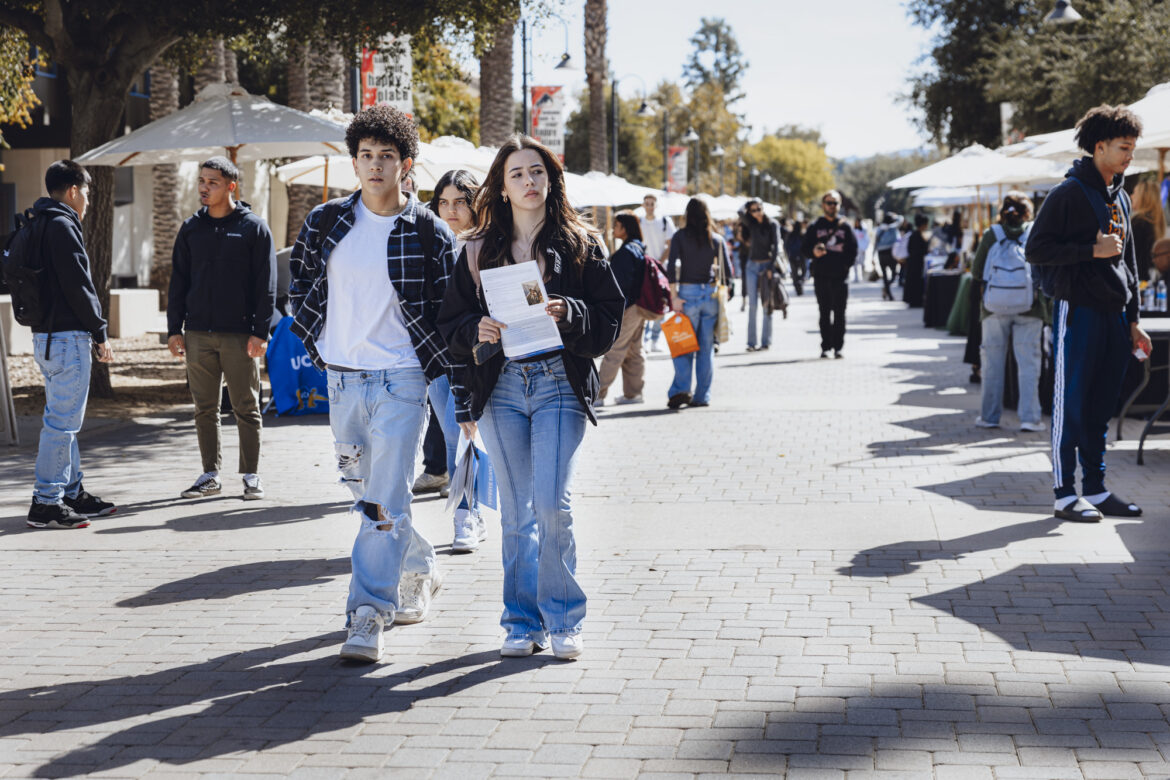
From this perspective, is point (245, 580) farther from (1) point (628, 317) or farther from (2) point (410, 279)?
(1) point (628, 317)

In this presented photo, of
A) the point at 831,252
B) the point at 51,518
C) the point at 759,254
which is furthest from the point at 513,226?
the point at 759,254

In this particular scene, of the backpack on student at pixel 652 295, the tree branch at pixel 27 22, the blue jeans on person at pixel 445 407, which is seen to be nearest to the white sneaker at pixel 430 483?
the blue jeans on person at pixel 445 407

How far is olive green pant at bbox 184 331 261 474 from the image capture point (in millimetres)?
8344

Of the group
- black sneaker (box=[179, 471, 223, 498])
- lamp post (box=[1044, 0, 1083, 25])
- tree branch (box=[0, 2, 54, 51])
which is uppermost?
lamp post (box=[1044, 0, 1083, 25])

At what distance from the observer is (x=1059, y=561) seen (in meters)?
6.50

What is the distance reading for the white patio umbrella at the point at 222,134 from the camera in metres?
12.0

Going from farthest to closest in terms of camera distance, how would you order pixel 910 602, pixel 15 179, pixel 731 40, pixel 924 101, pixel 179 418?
pixel 731 40
pixel 924 101
pixel 15 179
pixel 179 418
pixel 910 602

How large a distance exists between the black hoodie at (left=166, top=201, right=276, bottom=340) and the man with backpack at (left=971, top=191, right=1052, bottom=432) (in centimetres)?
535

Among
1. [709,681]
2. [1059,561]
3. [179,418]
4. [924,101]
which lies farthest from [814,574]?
[924,101]

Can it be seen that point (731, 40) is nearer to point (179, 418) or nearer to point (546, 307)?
point (179, 418)

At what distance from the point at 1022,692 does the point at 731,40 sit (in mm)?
107538

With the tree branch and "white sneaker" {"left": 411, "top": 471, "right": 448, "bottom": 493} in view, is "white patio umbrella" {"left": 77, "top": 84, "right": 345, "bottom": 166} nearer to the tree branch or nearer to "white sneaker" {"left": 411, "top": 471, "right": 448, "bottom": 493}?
the tree branch

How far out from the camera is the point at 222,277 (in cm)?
821

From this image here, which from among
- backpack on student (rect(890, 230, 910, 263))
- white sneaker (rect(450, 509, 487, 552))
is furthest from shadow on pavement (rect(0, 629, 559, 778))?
backpack on student (rect(890, 230, 910, 263))
